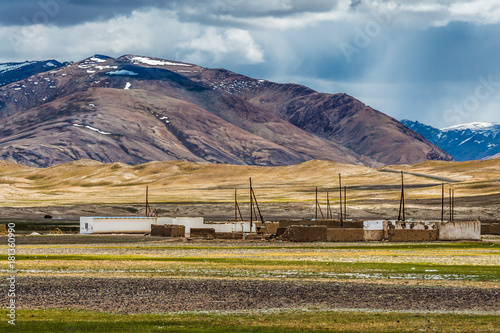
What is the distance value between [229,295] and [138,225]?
1964 inches

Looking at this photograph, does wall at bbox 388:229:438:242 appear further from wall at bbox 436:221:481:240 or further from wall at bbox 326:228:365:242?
wall at bbox 326:228:365:242

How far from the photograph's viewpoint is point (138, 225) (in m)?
72.4

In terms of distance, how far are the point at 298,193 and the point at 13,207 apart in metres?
62.2

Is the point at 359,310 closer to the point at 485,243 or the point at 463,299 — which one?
the point at 463,299

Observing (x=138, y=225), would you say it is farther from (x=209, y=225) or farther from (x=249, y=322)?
(x=249, y=322)

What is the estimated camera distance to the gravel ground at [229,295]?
2108 cm

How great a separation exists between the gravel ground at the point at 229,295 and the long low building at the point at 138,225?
136 ft

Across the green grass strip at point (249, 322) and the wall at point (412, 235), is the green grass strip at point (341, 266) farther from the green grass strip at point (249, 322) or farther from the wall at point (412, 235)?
the wall at point (412, 235)

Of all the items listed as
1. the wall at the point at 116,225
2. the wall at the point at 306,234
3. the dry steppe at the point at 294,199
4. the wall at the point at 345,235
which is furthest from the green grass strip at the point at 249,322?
the dry steppe at the point at 294,199

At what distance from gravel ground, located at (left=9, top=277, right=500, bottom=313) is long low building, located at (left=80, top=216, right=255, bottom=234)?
41.5 meters

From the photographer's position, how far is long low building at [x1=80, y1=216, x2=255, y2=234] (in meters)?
69.8

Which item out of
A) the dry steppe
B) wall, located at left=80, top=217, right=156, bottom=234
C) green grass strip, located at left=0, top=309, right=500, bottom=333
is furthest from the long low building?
green grass strip, located at left=0, top=309, right=500, bottom=333

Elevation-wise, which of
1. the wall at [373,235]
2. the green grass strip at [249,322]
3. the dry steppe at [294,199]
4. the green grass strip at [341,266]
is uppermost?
the dry steppe at [294,199]

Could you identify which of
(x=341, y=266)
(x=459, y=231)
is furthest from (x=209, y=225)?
(x=341, y=266)
